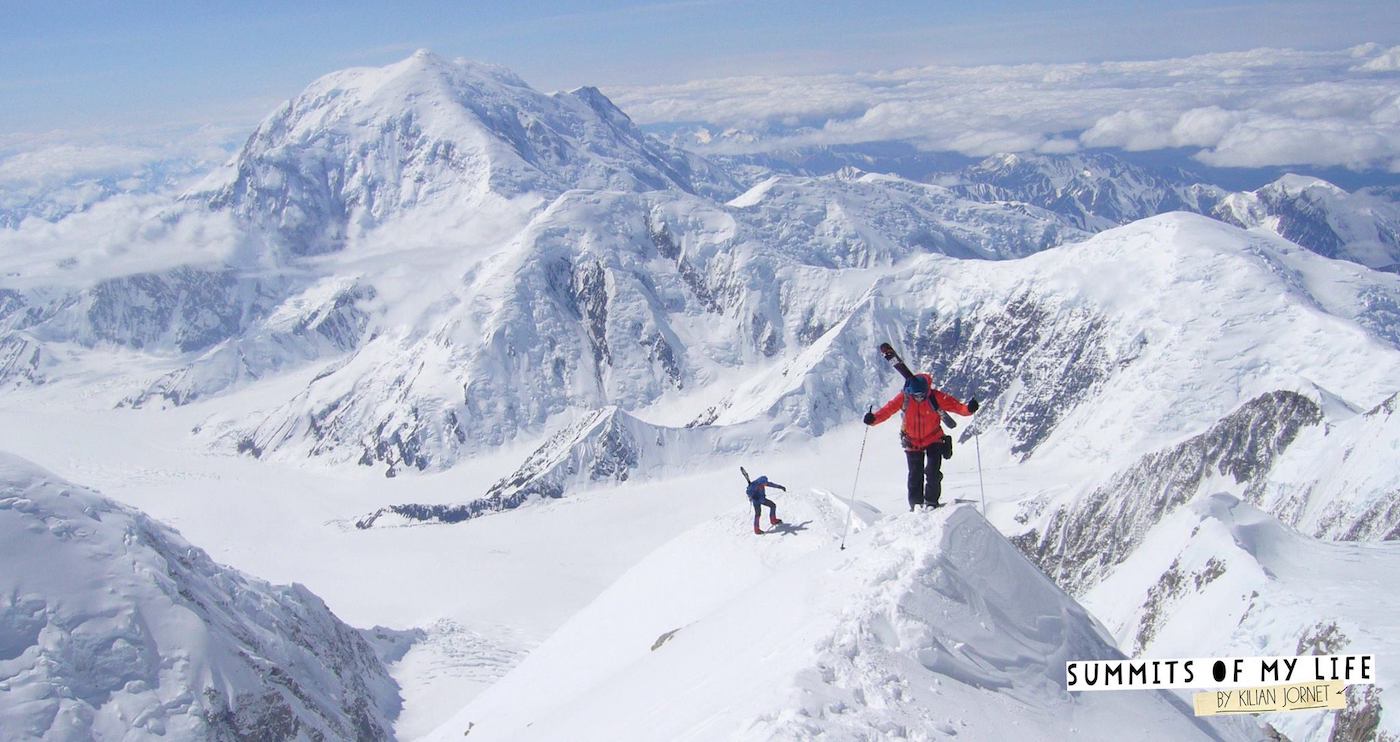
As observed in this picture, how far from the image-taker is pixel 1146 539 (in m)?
71.2

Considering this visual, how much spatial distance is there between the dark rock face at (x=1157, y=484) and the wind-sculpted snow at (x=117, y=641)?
2396 inches

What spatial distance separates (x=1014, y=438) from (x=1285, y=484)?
313 feet

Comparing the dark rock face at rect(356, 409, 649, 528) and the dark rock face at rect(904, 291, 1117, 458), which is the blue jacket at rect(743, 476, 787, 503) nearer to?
the dark rock face at rect(904, 291, 1117, 458)

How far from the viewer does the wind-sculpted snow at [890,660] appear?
16609 mm

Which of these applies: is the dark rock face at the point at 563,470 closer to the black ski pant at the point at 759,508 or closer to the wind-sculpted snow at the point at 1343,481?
the wind-sculpted snow at the point at 1343,481

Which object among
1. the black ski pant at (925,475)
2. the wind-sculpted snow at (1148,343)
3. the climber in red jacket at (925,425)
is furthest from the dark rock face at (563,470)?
the climber in red jacket at (925,425)

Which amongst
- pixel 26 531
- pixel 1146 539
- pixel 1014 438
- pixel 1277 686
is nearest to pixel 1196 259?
pixel 1014 438

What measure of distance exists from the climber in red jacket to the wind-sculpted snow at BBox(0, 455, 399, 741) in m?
34.1

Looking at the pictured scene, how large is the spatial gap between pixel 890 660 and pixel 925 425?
894 centimetres

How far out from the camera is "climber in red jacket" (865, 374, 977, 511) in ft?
82.2

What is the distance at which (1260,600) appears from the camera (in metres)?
46.0

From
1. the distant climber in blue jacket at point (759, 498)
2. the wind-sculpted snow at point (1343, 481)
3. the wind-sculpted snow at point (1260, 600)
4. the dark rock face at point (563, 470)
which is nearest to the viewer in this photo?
the wind-sculpted snow at point (1260, 600)

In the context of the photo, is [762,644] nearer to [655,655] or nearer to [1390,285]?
[655,655]

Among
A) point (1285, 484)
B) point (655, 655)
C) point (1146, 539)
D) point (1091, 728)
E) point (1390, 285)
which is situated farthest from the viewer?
point (1390, 285)
